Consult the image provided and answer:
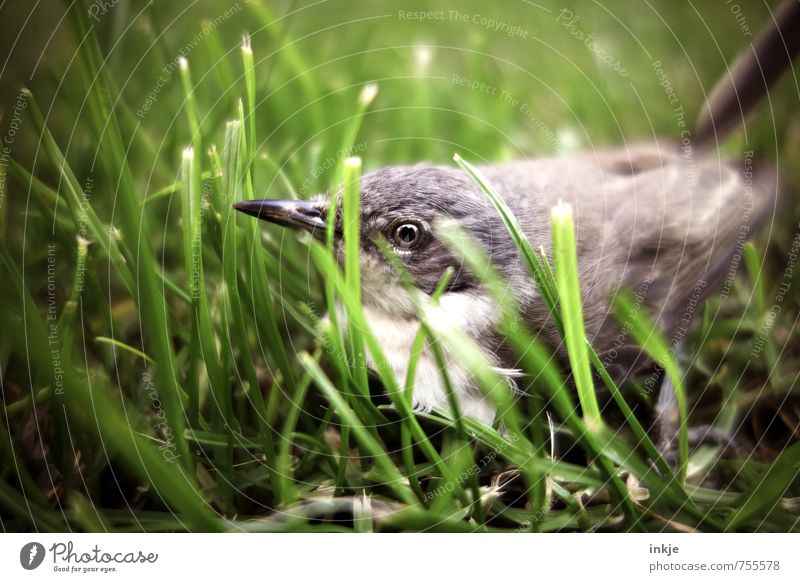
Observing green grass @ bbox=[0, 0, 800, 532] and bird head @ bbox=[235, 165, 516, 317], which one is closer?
green grass @ bbox=[0, 0, 800, 532]

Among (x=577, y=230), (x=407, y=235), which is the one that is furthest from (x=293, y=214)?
(x=577, y=230)

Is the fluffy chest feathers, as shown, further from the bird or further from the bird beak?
the bird beak

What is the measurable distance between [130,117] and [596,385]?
2.80 feet

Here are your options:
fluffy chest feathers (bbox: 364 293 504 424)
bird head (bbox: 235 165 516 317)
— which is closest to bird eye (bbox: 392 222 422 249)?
bird head (bbox: 235 165 516 317)

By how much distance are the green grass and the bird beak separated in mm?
24

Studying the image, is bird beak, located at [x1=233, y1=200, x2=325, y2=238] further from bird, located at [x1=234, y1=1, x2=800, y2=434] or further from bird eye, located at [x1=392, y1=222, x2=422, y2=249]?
bird eye, located at [x1=392, y1=222, x2=422, y2=249]

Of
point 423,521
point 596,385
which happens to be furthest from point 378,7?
point 423,521

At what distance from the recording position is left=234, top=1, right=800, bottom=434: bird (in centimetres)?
100

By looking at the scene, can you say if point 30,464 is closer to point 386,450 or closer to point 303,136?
point 386,450

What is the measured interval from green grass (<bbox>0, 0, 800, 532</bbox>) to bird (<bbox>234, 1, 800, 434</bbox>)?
32 mm

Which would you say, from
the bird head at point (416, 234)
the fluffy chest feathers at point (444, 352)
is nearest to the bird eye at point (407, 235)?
the bird head at point (416, 234)

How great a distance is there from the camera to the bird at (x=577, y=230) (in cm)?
100

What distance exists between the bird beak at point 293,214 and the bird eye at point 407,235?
120 mm

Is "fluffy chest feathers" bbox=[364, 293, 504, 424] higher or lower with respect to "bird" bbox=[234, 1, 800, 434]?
lower
